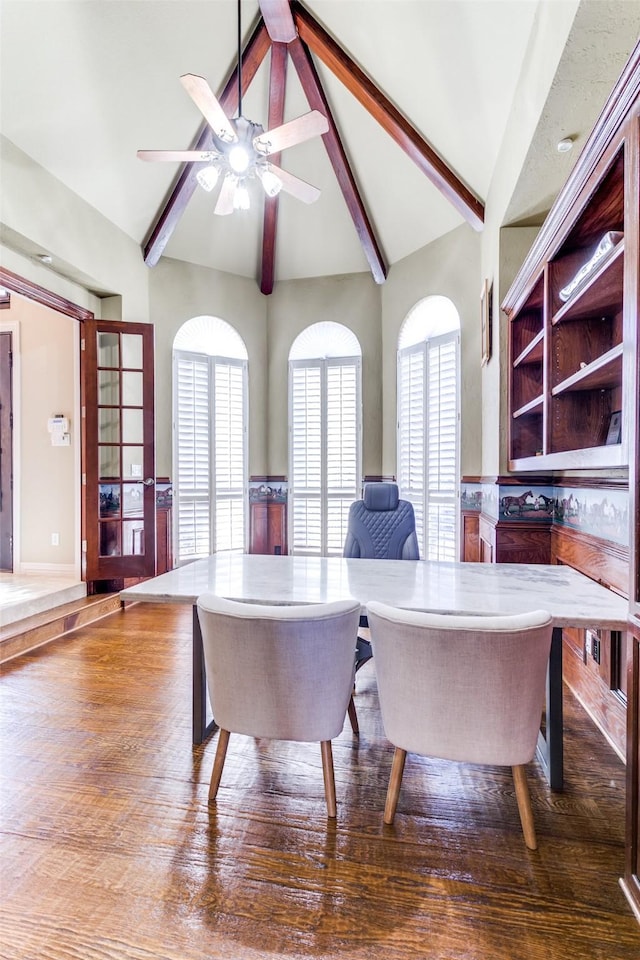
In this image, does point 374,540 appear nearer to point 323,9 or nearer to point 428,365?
point 428,365

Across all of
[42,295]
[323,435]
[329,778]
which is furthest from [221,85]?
[329,778]

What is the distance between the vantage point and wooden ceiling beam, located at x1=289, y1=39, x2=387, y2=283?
339 centimetres

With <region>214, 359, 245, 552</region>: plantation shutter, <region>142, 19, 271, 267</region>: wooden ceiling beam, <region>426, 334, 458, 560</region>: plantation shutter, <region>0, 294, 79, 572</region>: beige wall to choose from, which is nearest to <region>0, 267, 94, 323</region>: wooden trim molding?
<region>0, 294, 79, 572</region>: beige wall

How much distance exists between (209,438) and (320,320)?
6.06 ft

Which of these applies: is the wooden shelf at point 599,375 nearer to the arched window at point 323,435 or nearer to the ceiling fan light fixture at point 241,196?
the ceiling fan light fixture at point 241,196

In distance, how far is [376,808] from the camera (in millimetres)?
1737

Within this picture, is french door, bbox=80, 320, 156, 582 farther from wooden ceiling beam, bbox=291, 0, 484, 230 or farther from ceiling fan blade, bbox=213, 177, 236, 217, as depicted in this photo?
wooden ceiling beam, bbox=291, 0, 484, 230

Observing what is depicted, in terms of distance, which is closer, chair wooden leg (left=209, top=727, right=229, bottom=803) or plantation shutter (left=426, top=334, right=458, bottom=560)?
chair wooden leg (left=209, top=727, right=229, bottom=803)

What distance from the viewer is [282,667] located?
1.53m

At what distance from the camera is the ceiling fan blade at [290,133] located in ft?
8.46

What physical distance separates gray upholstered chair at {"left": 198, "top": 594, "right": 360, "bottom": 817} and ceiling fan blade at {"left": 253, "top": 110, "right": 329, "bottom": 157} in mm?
2616

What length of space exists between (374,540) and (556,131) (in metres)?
2.35

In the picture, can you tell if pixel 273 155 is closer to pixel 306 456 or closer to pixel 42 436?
pixel 306 456

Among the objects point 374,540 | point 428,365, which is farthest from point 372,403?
point 374,540
